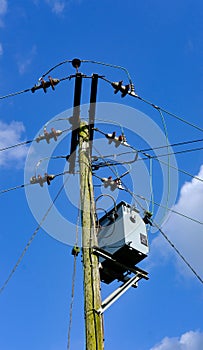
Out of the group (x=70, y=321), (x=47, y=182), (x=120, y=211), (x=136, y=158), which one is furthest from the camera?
(x=136, y=158)

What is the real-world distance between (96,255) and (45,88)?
126 inches

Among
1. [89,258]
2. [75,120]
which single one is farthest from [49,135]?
[89,258]

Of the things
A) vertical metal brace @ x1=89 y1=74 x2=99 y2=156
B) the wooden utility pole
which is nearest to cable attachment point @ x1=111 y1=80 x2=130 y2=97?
vertical metal brace @ x1=89 y1=74 x2=99 y2=156

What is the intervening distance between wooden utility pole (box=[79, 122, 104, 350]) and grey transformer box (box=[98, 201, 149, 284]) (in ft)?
1.14

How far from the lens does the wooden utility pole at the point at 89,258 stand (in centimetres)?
614

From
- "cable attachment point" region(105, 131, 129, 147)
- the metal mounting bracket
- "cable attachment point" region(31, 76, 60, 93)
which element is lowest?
the metal mounting bracket

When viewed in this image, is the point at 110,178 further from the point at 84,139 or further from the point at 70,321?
the point at 70,321

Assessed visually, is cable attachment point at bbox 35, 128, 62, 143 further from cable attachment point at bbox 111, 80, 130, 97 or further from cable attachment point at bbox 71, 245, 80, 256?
cable attachment point at bbox 71, 245, 80, 256

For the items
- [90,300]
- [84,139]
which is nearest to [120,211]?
[84,139]

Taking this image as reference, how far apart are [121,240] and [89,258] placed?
3.27ft

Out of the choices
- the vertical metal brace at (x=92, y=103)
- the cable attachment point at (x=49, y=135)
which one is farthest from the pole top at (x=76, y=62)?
the cable attachment point at (x=49, y=135)

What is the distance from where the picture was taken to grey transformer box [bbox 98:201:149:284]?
7422 mm

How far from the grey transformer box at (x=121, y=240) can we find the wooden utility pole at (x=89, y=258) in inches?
13.7

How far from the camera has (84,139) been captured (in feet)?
27.4
